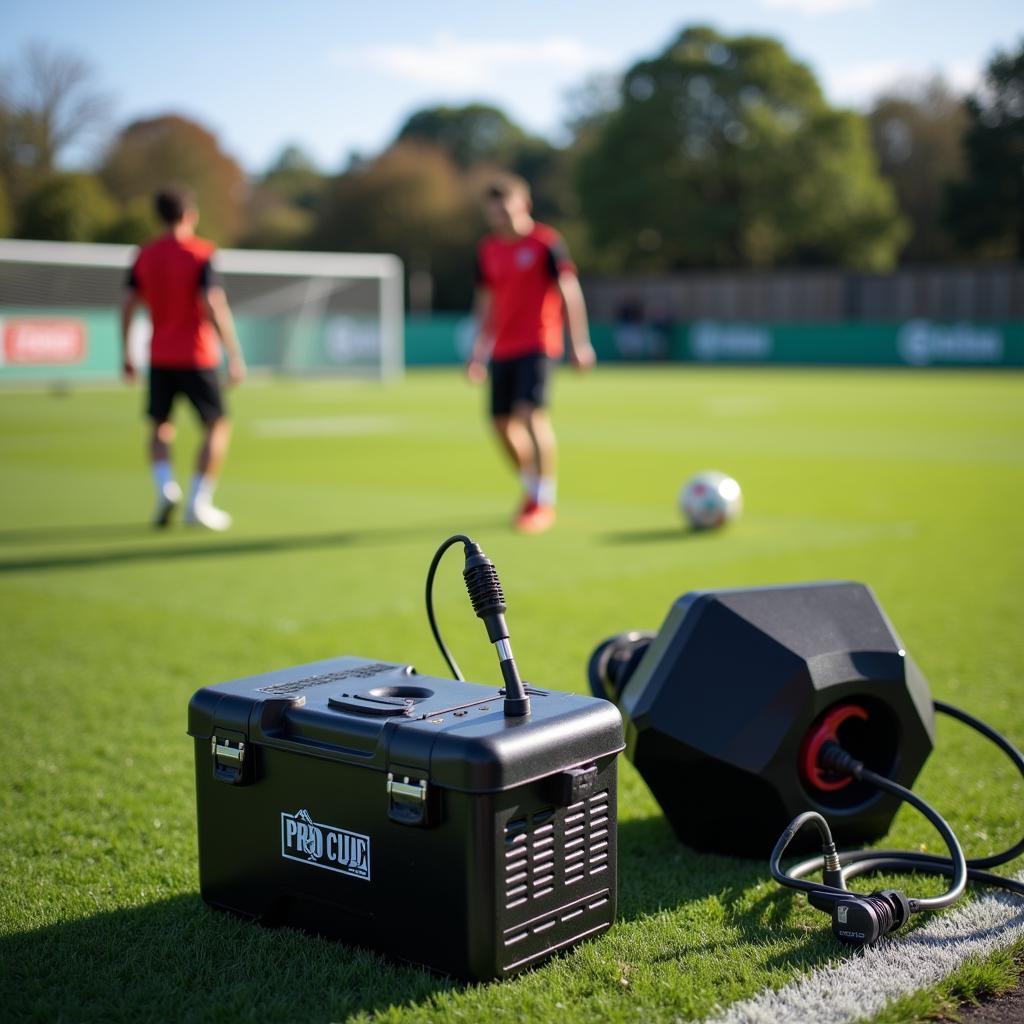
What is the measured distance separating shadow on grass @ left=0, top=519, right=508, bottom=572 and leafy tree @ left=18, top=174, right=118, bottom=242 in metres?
36.1

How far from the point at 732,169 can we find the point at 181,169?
92.1ft

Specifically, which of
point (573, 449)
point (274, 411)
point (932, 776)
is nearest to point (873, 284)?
point (274, 411)

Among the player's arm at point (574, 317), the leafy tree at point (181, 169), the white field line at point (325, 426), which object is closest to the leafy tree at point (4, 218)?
the leafy tree at point (181, 169)

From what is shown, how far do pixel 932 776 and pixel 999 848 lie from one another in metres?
0.55

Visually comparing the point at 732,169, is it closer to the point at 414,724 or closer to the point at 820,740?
the point at 820,740

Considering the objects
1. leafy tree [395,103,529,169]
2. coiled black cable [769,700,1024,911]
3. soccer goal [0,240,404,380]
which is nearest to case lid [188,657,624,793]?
coiled black cable [769,700,1024,911]

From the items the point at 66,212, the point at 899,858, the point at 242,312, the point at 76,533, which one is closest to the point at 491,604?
the point at 899,858

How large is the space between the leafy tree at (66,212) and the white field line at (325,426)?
26.3m

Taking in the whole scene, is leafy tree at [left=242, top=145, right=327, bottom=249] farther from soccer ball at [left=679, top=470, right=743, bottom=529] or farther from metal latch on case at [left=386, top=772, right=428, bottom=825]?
metal latch on case at [left=386, top=772, right=428, bottom=825]

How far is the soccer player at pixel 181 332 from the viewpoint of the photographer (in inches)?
333

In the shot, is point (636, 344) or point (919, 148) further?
point (919, 148)

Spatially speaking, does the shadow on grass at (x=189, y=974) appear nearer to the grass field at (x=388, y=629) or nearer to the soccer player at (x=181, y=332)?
the grass field at (x=388, y=629)

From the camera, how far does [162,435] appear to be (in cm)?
872

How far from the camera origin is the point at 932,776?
3.68 meters
